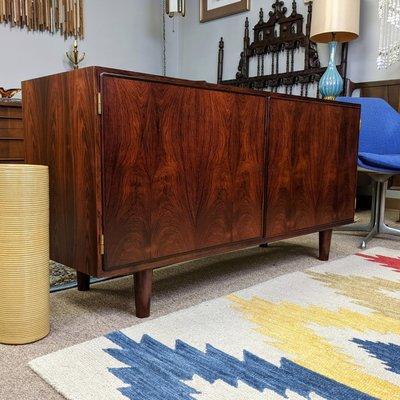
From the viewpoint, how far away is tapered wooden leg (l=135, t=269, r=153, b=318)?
3.96ft

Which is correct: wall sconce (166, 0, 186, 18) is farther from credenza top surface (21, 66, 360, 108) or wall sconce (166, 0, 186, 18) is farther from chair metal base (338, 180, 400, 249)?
credenza top surface (21, 66, 360, 108)

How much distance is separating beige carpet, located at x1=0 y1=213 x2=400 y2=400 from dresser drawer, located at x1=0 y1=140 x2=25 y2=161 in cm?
174

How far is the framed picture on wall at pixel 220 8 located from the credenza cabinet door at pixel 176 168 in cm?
262

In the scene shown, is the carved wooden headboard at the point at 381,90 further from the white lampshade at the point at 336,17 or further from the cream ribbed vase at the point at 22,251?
the cream ribbed vase at the point at 22,251

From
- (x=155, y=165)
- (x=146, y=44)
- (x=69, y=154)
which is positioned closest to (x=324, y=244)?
(x=155, y=165)

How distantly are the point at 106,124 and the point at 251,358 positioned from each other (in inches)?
25.6

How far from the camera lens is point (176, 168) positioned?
122cm

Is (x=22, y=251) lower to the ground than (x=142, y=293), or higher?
higher

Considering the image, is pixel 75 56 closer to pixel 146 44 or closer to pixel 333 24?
pixel 146 44

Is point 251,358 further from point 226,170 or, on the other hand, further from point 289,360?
point 226,170

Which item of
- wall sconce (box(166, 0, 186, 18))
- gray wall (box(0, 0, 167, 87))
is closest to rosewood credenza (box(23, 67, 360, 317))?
gray wall (box(0, 0, 167, 87))

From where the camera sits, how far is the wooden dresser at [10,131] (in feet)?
9.35

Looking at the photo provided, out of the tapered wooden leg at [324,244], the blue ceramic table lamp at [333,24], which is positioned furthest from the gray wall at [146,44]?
the tapered wooden leg at [324,244]

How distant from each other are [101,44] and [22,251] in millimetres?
3099
